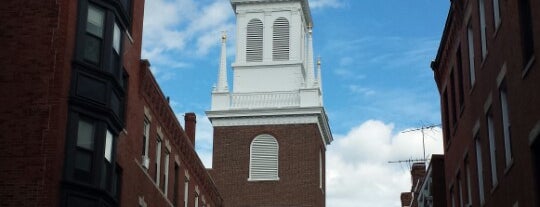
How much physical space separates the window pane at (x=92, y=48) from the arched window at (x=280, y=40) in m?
42.5

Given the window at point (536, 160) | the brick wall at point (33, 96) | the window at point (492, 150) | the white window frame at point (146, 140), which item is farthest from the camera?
the white window frame at point (146, 140)

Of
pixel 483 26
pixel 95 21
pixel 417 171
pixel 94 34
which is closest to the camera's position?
pixel 483 26

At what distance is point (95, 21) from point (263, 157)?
136 feet

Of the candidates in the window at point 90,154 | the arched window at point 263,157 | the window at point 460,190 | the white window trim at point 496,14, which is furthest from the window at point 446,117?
the arched window at point 263,157

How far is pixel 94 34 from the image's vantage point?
29953 millimetres

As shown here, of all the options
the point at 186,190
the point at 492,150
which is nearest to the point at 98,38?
the point at 492,150

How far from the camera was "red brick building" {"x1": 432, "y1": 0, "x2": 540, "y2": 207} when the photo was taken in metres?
23.3

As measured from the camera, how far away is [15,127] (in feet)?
90.6

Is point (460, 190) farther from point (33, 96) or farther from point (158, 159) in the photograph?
point (33, 96)

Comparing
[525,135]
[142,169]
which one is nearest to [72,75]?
[142,169]

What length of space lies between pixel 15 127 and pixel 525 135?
13757mm

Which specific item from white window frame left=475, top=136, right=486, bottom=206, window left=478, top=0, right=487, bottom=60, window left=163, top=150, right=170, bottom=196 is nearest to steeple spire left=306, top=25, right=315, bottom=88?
window left=163, top=150, right=170, bottom=196

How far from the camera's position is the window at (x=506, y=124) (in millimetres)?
26408

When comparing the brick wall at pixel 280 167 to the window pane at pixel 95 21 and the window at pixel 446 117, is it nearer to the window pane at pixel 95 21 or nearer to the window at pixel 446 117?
the window at pixel 446 117
